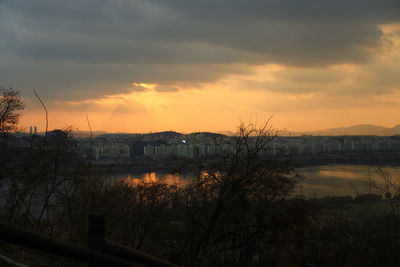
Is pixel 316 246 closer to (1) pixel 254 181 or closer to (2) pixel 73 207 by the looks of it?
(1) pixel 254 181

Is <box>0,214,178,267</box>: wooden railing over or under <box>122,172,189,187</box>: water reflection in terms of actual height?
over

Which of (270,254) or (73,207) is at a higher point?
(73,207)

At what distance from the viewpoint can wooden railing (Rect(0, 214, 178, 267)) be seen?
3.51 ft

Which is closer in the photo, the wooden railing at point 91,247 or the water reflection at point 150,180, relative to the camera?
the wooden railing at point 91,247

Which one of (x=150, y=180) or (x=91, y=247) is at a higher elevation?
(x=91, y=247)

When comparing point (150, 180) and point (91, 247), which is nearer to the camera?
point (91, 247)

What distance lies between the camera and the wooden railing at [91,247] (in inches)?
42.1

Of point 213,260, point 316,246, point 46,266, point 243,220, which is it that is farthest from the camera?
point 243,220

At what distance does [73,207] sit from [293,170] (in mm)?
4600

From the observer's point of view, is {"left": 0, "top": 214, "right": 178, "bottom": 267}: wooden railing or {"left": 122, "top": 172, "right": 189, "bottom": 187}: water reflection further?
{"left": 122, "top": 172, "right": 189, "bottom": 187}: water reflection

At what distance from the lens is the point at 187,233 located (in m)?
6.47

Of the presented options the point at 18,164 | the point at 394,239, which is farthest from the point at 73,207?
the point at 394,239

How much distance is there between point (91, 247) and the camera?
1.44m

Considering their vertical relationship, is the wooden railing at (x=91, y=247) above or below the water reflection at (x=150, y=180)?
above
